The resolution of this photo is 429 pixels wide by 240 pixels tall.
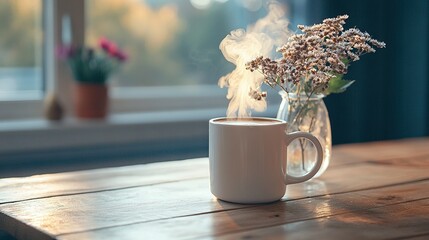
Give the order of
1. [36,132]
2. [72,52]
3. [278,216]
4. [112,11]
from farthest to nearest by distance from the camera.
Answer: [112,11]
[72,52]
[36,132]
[278,216]

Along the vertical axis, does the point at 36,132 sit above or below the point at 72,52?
below

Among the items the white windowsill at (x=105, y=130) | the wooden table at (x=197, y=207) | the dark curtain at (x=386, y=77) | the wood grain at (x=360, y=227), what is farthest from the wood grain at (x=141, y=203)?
the dark curtain at (x=386, y=77)

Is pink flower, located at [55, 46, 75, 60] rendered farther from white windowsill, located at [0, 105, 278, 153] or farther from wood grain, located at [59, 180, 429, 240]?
wood grain, located at [59, 180, 429, 240]

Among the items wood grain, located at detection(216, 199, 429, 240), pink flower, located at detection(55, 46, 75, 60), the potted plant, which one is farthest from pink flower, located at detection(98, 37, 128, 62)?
wood grain, located at detection(216, 199, 429, 240)

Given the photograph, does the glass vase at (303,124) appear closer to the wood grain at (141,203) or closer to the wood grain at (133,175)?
the wood grain at (141,203)

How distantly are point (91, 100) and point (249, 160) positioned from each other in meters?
1.45

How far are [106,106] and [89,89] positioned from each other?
0.31ft

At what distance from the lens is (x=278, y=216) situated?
111cm

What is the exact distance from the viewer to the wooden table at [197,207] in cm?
101

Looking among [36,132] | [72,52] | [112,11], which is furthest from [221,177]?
[112,11]

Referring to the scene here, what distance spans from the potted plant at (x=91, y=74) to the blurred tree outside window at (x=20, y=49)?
15 centimetres

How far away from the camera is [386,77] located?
122 inches

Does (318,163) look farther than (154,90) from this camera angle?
No

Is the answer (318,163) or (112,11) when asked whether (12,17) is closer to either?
(112,11)
